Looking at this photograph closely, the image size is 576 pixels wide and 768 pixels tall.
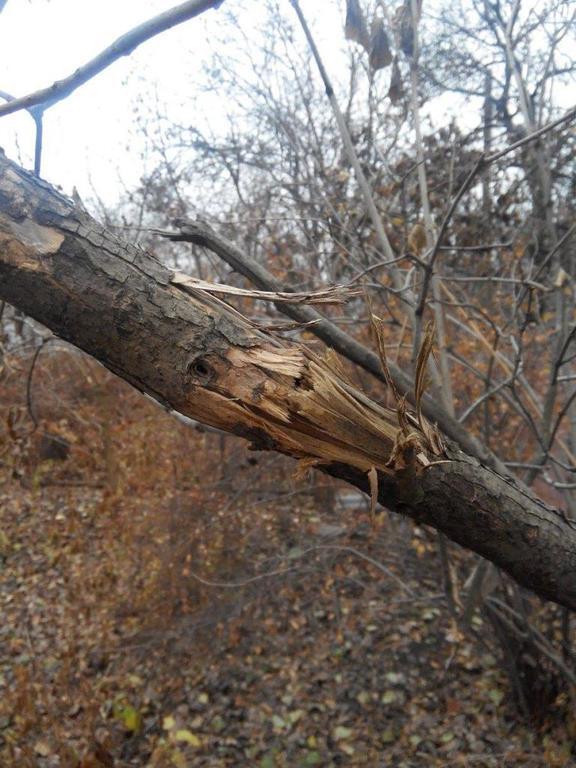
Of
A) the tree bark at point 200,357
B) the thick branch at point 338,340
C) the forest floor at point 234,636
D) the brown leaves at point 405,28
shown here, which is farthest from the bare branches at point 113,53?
the forest floor at point 234,636

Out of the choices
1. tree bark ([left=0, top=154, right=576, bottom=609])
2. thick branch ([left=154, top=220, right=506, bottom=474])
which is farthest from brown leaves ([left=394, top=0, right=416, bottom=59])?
tree bark ([left=0, top=154, right=576, bottom=609])

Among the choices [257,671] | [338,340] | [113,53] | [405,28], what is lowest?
→ [257,671]

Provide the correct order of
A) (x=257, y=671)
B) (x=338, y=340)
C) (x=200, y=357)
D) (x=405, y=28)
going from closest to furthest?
(x=200, y=357)
(x=338, y=340)
(x=405, y=28)
(x=257, y=671)

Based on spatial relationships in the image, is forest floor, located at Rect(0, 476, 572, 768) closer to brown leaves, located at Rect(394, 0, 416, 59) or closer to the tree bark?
the tree bark

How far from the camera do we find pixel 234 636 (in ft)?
16.2

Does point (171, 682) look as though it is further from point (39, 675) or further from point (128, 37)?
point (128, 37)

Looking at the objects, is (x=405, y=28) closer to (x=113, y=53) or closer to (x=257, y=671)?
(x=113, y=53)

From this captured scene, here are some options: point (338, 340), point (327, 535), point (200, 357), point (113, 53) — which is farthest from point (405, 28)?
point (327, 535)

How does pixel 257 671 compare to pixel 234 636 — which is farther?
pixel 234 636

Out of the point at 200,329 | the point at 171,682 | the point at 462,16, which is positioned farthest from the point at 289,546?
the point at 200,329

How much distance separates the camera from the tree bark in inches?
43.6

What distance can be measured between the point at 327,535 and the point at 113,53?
4.90 m

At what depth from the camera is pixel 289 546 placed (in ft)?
18.8

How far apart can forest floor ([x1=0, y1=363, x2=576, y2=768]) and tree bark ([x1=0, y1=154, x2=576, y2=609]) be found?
7.75 ft
